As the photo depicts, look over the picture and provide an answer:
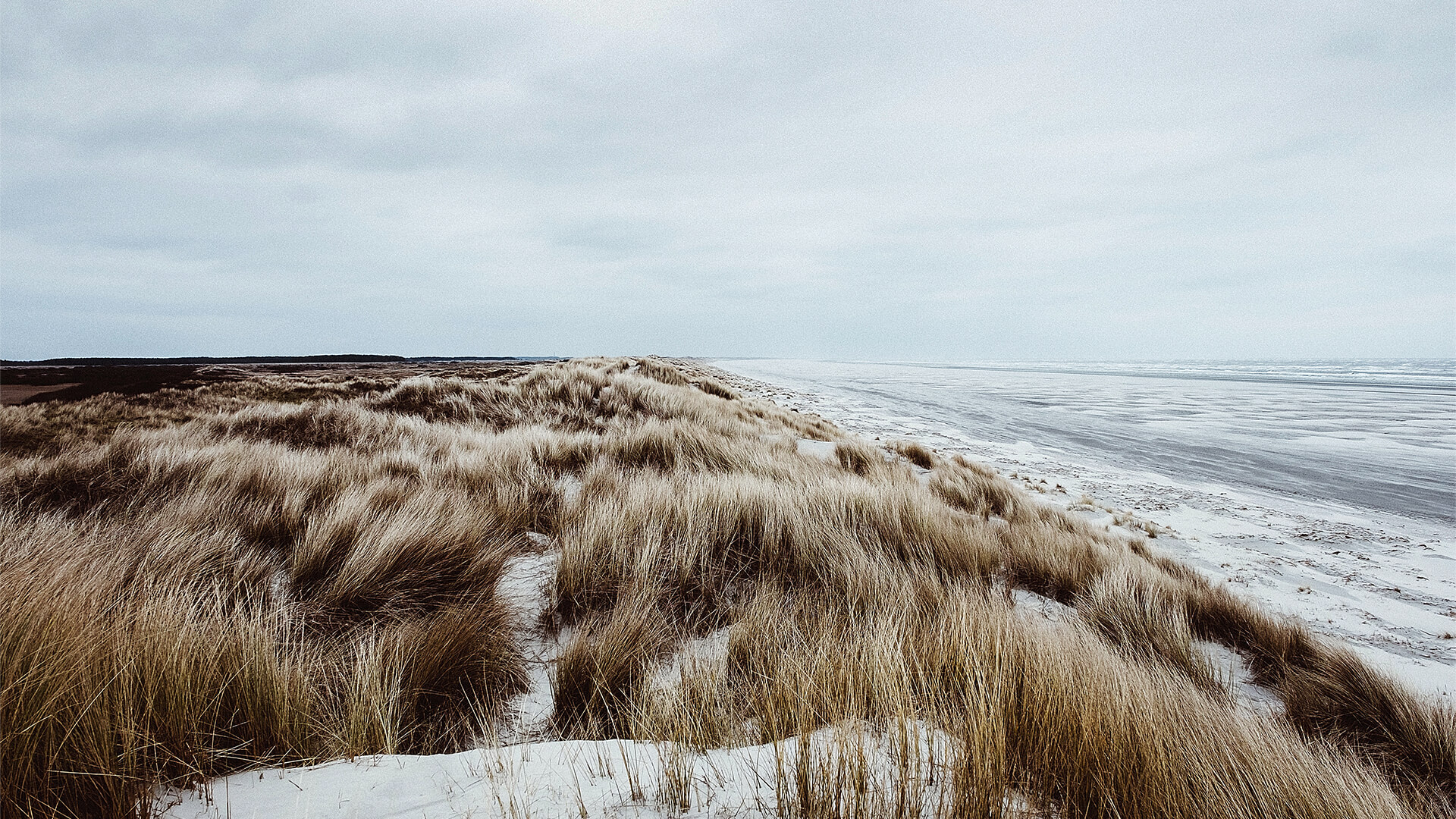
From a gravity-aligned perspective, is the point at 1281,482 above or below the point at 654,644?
below

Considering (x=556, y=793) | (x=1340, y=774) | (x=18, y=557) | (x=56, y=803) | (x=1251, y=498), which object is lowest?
(x=1251, y=498)

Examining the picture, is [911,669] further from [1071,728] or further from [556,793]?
[556,793]

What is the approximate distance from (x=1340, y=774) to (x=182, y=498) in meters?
5.17

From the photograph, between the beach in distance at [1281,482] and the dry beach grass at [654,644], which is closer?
the dry beach grass at [654,644]

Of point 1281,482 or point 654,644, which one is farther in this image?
point 1281,482

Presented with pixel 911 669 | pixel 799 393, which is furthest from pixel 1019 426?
pixel 911 669

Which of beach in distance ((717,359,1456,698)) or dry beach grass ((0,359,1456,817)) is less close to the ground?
dry beach grass ((0,359,1456,817))

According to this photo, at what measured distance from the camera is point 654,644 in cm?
200

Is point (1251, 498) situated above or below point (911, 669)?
below

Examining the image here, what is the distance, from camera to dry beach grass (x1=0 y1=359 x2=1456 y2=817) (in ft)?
4.08

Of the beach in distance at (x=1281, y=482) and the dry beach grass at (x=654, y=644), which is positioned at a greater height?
the dry beach grass at (x=654, y=644)

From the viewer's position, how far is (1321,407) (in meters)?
19.5

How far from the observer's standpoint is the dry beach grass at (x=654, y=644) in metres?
1.24

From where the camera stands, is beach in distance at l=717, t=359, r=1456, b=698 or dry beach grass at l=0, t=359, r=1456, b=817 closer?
dry beach grass at l=0, t=359, r=1456, b=817
